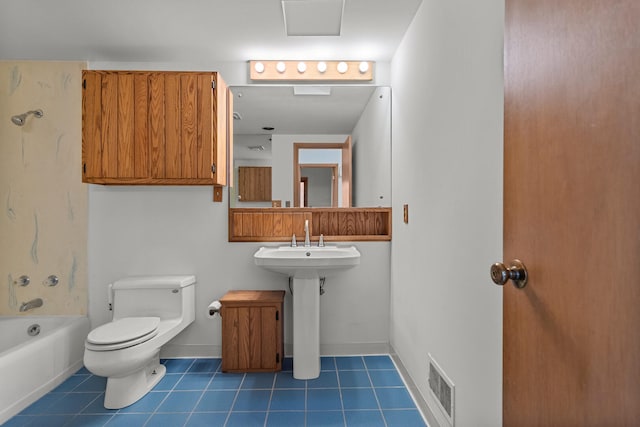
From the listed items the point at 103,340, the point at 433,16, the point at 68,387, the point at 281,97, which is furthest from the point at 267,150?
the point at 68,387

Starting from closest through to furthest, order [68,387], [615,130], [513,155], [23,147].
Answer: [615,130]
[513,155]
[68,387]
[23,147]

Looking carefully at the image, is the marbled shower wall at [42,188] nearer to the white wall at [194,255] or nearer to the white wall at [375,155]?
the white wall at [194,255]

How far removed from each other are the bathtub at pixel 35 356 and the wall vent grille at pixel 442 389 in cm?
220

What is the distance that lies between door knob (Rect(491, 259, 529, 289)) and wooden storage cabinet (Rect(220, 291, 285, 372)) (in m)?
1.65

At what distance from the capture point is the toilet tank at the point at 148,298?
2285 millimetres

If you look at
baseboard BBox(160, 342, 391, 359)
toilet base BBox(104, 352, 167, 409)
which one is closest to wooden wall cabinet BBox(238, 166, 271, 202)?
baseboard BBox(160, 342, 391, 359)

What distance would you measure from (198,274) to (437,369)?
1.75m

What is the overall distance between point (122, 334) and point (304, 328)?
1039 mm

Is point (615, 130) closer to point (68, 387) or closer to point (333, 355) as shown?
point (333, 355)

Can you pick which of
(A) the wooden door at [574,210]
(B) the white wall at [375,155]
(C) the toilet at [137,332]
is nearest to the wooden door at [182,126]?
(C) the toilet at [137,332]

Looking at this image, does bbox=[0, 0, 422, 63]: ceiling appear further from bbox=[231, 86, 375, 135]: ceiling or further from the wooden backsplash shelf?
the wooden backsplash shelf

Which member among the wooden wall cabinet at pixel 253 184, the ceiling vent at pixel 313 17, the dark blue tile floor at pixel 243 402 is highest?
the ceiling vent at pixel 313 17

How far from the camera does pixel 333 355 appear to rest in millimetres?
2541

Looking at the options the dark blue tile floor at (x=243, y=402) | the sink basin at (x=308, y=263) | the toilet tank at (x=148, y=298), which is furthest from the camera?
the toilet tank at (x=148, y=298)
